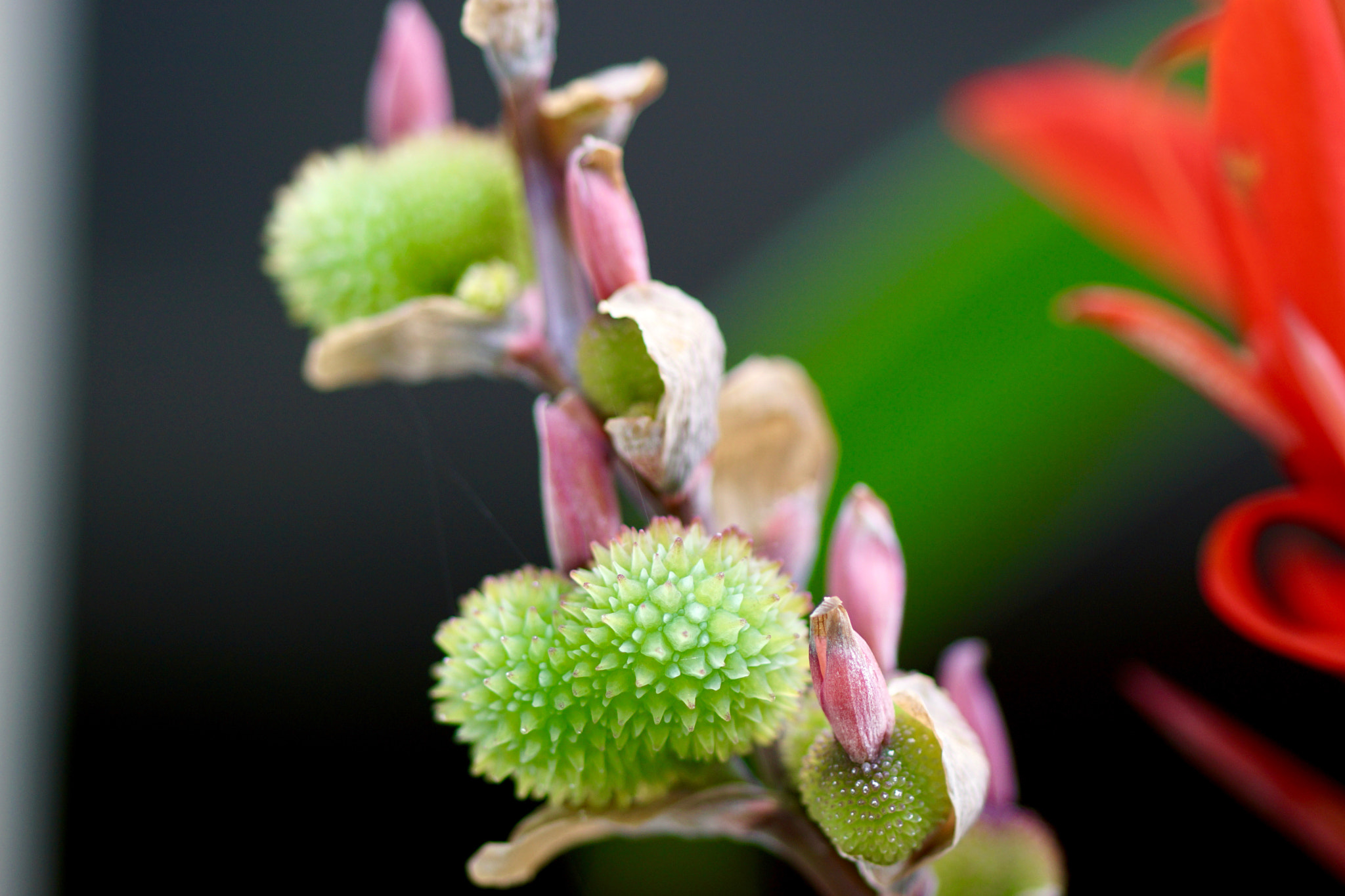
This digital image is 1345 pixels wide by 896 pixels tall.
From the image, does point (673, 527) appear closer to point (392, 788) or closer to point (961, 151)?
point (961, 151)

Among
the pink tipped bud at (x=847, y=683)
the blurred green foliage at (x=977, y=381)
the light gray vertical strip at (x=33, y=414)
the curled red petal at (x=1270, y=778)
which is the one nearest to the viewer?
the pink tipped bud at (x=847, y=683)

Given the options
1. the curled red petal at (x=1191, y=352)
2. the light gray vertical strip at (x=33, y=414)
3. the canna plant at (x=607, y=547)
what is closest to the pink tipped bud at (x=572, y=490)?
the canna plant at (x=607, y=547)

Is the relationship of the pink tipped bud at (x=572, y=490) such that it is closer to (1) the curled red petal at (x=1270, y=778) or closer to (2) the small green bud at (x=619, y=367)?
(2) the small green bud at (x=619, y=367)

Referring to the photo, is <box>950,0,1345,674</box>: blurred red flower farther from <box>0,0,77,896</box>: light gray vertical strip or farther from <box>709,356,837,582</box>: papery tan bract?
<box>0,0,77,896</box>: light gray vertical strip

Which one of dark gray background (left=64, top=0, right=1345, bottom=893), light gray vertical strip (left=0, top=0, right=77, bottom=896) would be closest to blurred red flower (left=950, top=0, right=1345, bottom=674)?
dark gray background (left=64, top=0, right=1345, bottom=893)

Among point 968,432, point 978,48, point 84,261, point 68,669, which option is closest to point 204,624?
point 68,669

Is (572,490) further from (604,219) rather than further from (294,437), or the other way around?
(294,437)
